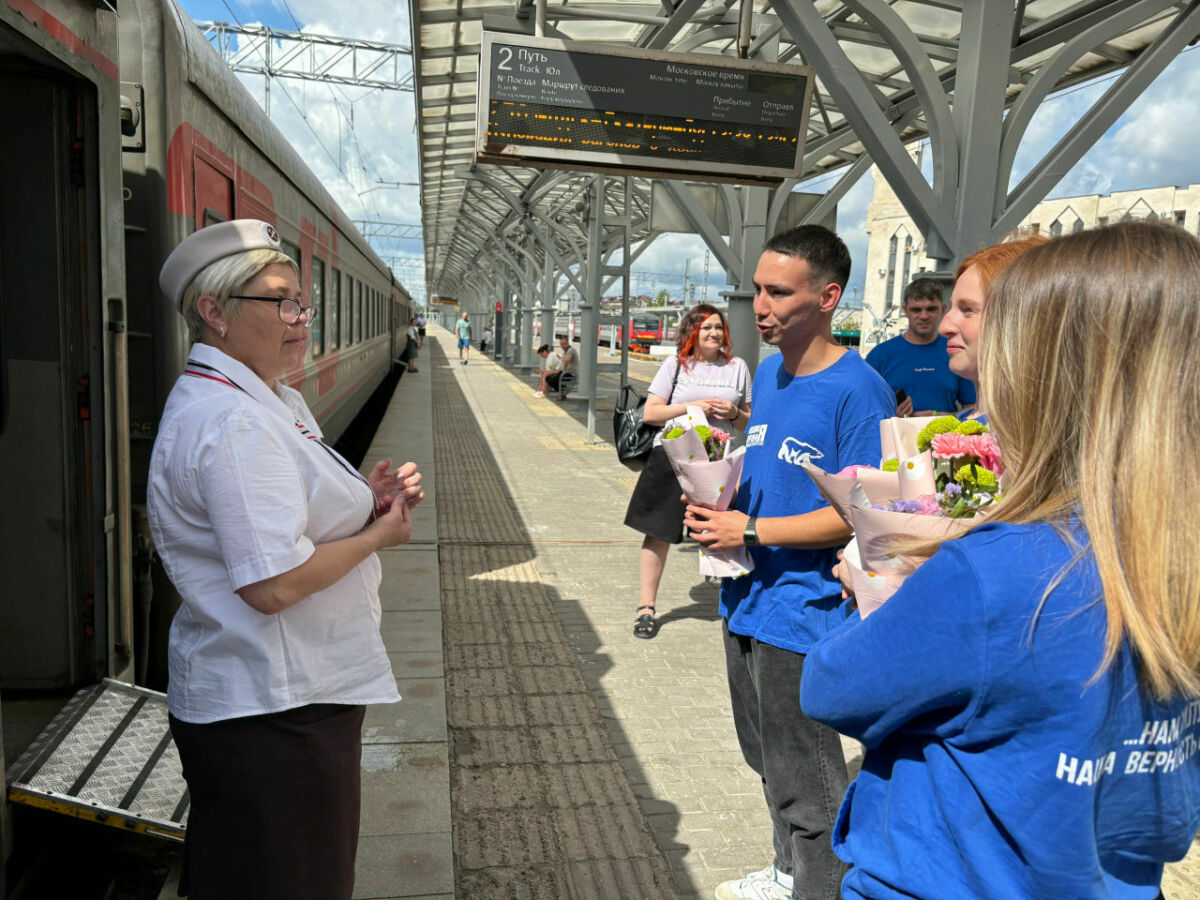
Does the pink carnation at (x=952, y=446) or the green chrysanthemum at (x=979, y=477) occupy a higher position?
the pink carnation at (x=952, y=446)

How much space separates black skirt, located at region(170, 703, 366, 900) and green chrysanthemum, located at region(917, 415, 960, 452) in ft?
4.33

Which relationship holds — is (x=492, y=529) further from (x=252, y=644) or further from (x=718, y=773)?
(x=252, y=644)

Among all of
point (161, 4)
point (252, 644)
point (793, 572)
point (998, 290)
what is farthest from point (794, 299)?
point (161, 4)

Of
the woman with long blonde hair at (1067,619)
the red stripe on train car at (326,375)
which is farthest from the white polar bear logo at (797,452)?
the red stripe on train car at (326,375)

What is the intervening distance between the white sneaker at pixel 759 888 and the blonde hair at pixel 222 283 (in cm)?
219

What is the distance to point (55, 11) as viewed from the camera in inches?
103

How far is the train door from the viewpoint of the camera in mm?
2857

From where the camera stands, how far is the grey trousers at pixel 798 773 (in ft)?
8.07

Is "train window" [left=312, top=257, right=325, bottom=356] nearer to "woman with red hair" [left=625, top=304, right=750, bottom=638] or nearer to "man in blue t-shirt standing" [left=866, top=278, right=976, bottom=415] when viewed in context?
"woman with red hair" [left=625, top=304, right=750, bottom=638]

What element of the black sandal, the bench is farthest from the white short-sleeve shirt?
the bench

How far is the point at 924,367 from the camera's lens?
508 cm

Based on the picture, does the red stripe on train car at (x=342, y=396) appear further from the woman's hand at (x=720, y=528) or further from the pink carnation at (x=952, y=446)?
the pink carnation at (x=952, y=446)

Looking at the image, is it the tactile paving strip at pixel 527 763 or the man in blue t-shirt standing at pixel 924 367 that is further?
the man in blue t-shirt standing at pixel 924 367

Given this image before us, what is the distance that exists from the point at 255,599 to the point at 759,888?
1.86 meters
